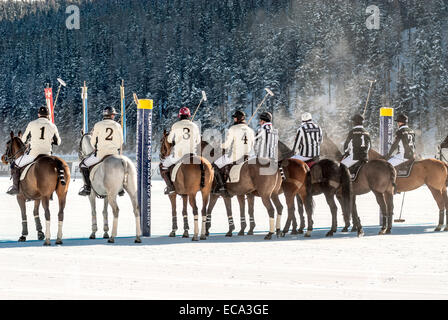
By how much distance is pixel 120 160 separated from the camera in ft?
36.8

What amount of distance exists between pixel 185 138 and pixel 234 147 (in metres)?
1.07

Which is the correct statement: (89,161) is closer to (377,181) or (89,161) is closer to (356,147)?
(356,147)

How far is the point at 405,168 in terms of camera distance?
13953 mm

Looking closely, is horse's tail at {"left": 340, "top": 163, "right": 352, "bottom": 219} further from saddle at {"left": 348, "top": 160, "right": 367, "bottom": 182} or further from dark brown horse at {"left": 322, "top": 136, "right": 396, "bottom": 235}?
saddle at {"left": 348, "top": 160, "right": 367, "bottom": 182}

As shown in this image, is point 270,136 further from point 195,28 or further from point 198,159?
point 195,28

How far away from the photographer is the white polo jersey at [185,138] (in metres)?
11.9

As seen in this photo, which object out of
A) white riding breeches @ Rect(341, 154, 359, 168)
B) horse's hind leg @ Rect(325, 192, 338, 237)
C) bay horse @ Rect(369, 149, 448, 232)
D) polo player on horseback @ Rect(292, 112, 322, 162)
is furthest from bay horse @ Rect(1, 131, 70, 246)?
bay horse @ Rect(369, 149, 448, 232)

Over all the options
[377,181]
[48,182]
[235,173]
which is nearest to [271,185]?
[235,173]

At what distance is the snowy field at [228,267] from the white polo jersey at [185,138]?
1761 millimetres

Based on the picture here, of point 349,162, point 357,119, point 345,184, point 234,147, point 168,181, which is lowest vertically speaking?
point 345,184

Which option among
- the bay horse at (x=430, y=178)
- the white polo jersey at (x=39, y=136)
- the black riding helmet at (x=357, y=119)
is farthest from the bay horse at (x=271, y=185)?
the white polo jersey at (x=39, y=136)

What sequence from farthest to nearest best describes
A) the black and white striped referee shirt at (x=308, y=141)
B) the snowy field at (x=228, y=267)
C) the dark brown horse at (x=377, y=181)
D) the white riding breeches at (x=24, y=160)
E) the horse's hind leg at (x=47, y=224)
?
the black and white striped referee shirt at (x=308, y=141) < the dark brown horse at (x=377, y=181) < the white riding breeches at (x=24, y=160) < the horse's hind leg at (x=47, y=224) < the snowy field at (x=228, y=267)

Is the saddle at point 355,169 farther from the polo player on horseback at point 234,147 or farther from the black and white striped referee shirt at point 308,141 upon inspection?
the polo player on horseback at point 234,147

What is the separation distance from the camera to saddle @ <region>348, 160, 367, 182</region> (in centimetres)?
1309
